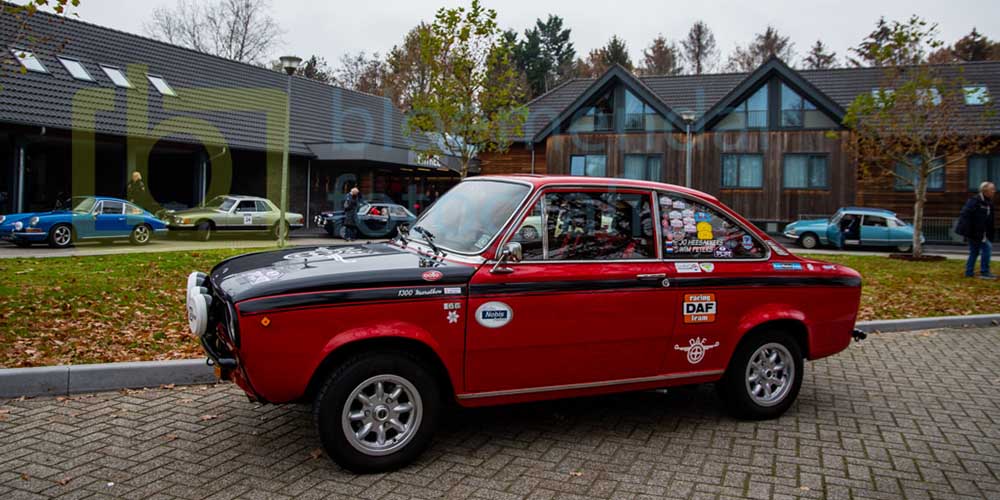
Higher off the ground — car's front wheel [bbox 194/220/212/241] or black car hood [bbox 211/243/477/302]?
car's front wheel [bbox 194/220/212/241]

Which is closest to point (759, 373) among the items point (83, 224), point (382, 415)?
point (382, 415)

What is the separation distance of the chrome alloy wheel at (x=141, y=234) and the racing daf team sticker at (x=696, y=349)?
18.1 meters

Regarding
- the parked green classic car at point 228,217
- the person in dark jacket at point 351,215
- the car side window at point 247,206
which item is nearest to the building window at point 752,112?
the person in dark jacket at point 351,215

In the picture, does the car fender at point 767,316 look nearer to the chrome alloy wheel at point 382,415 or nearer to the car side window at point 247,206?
the chrome alloy wheel at point 382,415

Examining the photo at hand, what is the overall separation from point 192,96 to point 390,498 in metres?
27.9

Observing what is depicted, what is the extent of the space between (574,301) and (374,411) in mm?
1443

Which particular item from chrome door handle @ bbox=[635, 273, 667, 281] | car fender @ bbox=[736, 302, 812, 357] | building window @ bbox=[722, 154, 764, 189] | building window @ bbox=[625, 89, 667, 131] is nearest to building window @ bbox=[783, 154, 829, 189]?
building window @ bbox=[722, 154, 764, 189]

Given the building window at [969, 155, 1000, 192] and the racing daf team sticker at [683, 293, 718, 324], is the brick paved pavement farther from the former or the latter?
the building window at [969, 155, 1000, 192]

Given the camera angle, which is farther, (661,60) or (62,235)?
(661,60)

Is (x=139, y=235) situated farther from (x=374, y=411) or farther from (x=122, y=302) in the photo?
(x=374, y=411)

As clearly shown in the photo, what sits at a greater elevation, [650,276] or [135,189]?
[135,189]

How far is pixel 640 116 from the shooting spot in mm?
34125

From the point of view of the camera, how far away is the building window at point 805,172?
3186cm

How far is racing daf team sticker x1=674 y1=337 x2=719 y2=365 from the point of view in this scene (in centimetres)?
521
